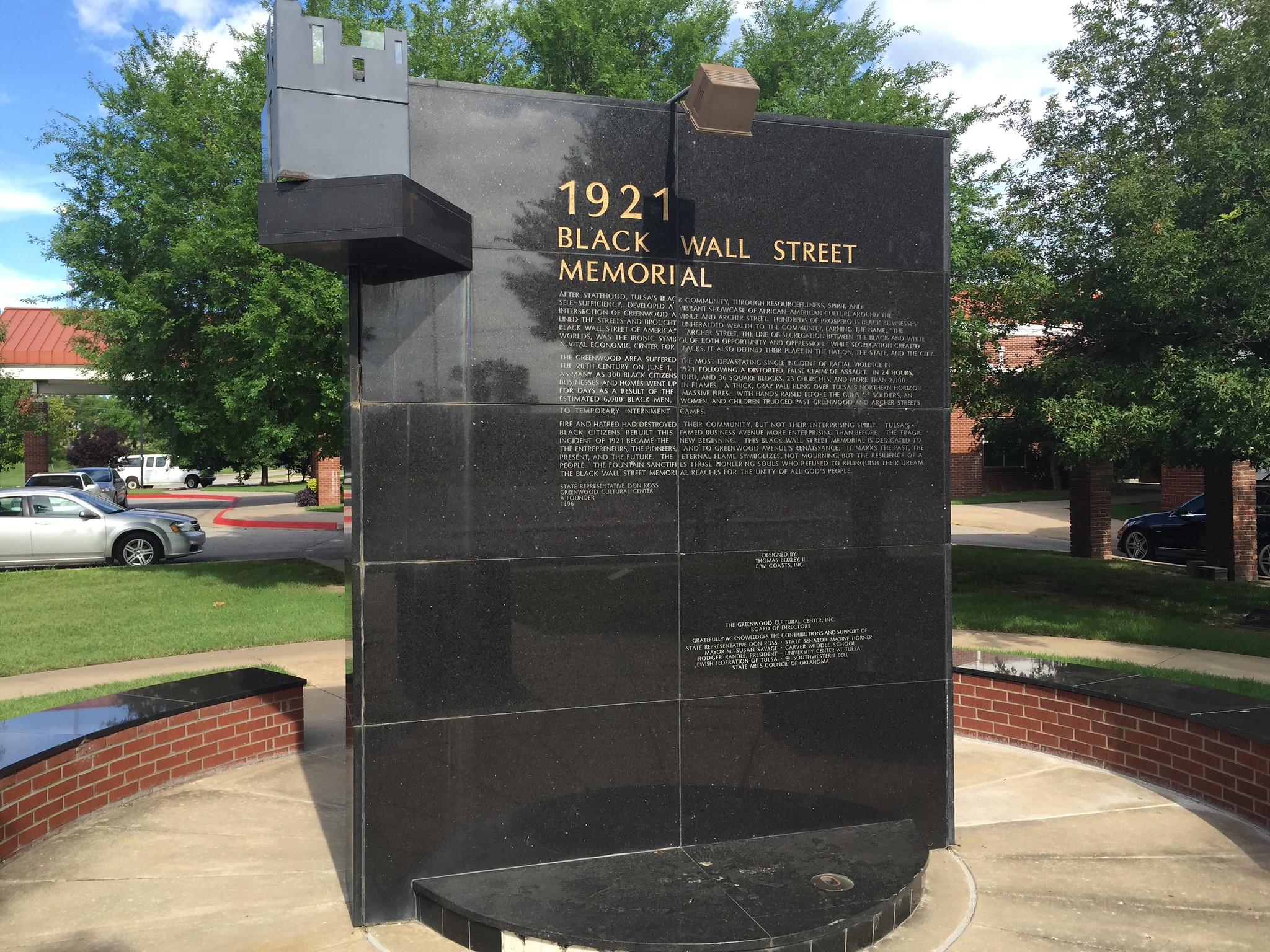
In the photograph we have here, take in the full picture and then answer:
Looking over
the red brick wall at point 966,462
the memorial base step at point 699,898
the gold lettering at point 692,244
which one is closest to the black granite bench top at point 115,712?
the memorial base step at point 699,898

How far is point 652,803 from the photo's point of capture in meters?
4.88

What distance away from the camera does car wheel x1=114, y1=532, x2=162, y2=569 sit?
1789 centimetres

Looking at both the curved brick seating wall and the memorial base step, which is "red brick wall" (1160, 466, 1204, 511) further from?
the curved brick seating wall

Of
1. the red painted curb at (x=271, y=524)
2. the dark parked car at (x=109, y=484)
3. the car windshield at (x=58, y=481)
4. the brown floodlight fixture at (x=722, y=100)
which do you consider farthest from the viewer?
the dark parked car at (x=109, y=484)

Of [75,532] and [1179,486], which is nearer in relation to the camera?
[75,532]

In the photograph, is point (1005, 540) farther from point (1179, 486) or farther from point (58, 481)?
point (58, 481)

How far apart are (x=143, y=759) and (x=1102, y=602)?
11.9 m

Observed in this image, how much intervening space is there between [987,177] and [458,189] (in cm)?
1109

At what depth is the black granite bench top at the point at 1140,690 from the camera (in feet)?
18.9

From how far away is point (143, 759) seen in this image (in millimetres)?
6000

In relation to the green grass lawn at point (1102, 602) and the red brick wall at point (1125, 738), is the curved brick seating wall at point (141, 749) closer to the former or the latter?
the red brick wall at point (1125, 738)

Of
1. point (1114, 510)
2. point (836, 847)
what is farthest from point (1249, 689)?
point (1114, 510)

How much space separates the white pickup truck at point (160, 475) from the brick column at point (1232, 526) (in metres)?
44.5

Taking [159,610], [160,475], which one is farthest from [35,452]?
[159,610]
